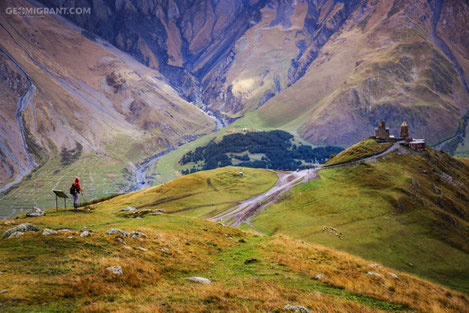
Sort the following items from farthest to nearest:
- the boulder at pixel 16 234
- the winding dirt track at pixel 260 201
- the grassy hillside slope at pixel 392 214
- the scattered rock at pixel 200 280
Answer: the winding dirt track at pixel 260 201 < the grassy hillside slope at pixel 392 214 < the boulder at pixel 16 234 < the scattered rock at pixel 200 280

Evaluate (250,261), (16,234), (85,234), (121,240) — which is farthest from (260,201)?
(16,234)

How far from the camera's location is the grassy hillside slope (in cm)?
5591

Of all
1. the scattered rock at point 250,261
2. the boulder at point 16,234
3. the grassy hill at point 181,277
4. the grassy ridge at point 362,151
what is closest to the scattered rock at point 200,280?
the grassy hill at point 181,277

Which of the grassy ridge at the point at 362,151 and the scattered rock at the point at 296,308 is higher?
the grassy ridge at the point at 362,151

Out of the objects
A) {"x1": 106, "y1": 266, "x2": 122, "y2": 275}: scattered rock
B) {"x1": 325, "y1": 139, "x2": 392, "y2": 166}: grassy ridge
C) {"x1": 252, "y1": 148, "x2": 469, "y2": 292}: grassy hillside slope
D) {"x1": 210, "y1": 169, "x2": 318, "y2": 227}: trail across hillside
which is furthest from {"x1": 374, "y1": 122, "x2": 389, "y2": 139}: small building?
{"x1": 106, "y1": 266, "x2": 122, "y2": 275}: scattered rock

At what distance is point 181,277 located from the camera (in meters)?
19.9

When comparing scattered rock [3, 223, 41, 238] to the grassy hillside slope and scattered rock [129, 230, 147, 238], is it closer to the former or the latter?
scattered rock [129, 230, 147, 238]

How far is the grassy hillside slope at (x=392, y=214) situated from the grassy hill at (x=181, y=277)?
1237 inches

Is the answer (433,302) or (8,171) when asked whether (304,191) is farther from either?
(8,171)

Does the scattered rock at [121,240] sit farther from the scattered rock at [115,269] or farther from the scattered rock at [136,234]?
the scattered rock at [115,269]

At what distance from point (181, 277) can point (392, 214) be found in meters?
62.7

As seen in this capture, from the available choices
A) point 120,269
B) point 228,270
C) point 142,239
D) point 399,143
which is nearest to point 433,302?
point 228,270

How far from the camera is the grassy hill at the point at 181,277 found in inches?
570

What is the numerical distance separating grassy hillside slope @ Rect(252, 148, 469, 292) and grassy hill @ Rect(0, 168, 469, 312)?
3143cm
